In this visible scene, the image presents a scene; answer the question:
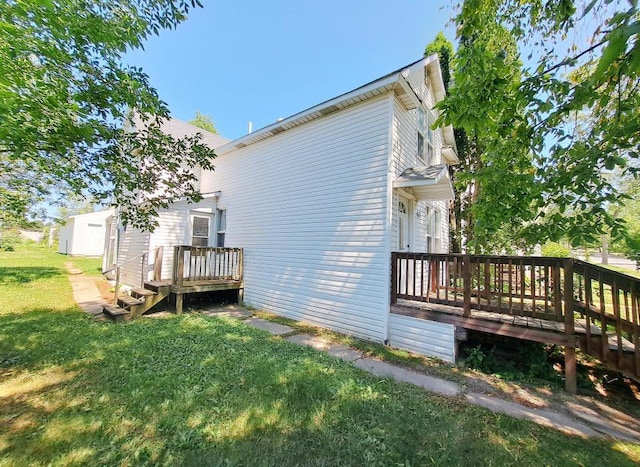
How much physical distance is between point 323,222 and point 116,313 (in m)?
5.39

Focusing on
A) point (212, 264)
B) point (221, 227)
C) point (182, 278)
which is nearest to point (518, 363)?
point (182, 278)

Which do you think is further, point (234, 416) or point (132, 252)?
point (132, 252)

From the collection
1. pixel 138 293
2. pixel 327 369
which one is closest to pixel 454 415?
pixel 327 369

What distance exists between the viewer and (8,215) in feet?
31.7

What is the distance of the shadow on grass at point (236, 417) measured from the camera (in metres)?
2.48

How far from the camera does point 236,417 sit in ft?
9.70

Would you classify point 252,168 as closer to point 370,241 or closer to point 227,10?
point 227,10

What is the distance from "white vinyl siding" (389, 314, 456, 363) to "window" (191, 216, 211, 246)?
23.3 feet

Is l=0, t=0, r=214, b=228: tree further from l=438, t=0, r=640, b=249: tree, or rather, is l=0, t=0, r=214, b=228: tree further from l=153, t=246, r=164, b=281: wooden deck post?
l=153, t=246, r=164, b=281: wooden deck post

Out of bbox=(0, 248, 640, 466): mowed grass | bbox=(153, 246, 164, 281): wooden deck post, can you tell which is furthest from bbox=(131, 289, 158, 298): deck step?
bbox=(0, 248, 640, 466): mowed grass

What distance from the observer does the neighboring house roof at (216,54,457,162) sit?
19.0 feet

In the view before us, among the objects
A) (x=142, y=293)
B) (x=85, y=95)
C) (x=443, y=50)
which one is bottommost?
(x=142, y=293)

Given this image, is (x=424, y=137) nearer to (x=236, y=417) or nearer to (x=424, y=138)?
(x=424, y=138)

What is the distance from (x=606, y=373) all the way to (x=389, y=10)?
9.07 meters
